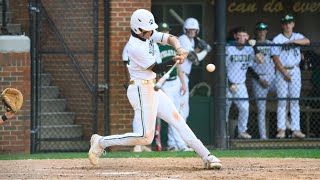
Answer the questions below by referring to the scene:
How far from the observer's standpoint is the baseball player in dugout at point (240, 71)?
1503cm

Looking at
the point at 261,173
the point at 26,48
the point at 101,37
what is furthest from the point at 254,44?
the point at 261,173

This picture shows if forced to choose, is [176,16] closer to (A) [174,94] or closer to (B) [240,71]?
(B) [240,71]

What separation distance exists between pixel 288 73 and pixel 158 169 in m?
4.80

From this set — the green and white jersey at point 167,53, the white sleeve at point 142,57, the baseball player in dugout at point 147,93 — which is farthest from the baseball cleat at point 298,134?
the white sleeve at point 142,57

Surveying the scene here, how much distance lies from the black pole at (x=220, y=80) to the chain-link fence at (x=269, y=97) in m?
0.14

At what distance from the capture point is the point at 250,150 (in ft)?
48.0

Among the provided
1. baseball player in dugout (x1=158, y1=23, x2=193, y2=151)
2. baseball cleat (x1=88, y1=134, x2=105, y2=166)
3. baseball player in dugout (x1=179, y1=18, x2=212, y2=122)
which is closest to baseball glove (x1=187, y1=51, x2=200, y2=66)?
baseball player in dugout (x1=179, y1=18, x2=212, y2=122)

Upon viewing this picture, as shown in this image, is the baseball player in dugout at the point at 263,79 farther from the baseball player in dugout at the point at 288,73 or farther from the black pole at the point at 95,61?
the black pole at the point at 95,61

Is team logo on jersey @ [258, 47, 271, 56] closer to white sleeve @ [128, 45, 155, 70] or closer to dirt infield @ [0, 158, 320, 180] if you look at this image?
dirt infield @ [0, 158, 320, 180]

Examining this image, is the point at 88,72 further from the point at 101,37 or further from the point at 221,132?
the point at 221,132

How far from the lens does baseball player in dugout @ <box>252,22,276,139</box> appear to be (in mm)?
15109

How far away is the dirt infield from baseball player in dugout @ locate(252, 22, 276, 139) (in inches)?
110

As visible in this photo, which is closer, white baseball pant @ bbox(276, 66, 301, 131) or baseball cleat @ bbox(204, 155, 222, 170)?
baseball cleat @ bbox(204, 155, 222, 170)

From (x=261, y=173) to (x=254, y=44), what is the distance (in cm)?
477
